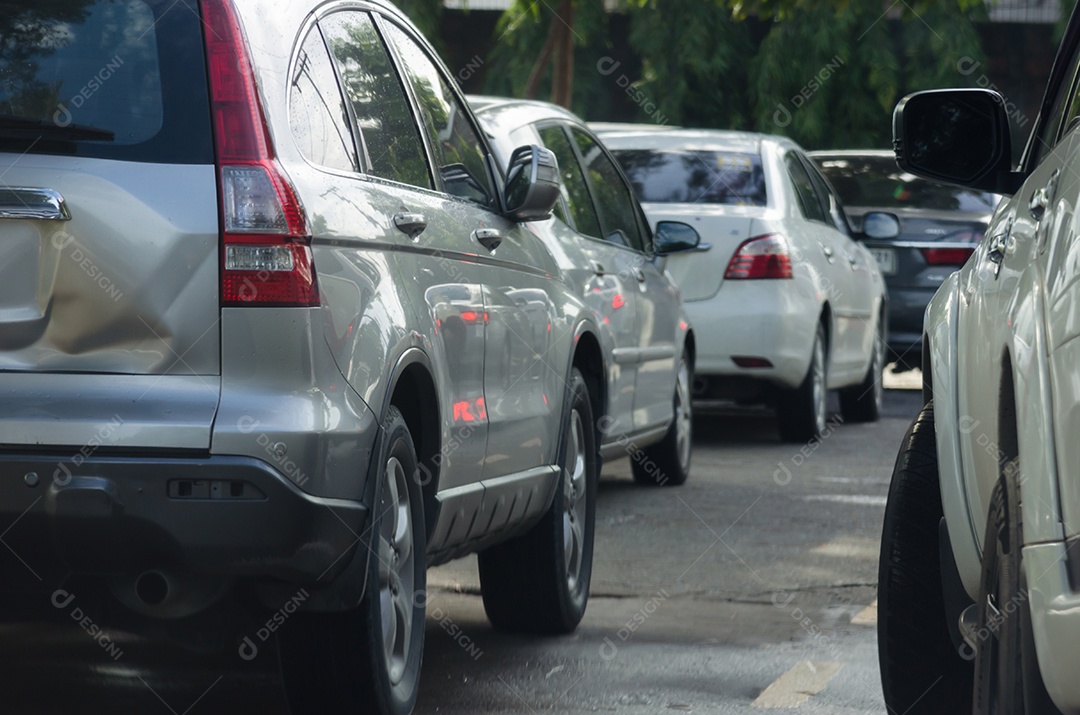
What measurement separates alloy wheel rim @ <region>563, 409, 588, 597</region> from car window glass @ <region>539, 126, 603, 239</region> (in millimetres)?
1273

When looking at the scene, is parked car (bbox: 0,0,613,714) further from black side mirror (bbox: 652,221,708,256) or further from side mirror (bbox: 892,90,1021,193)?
black side mirror (bbox: 652,221,708,256)

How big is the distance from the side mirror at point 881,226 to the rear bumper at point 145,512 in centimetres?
788

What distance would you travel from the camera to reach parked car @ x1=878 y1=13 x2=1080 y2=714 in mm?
2217

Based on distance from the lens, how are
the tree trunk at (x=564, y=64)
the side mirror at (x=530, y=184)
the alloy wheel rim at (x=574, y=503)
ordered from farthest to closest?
the tree trunk at (x=564, y=64) → the alloy wheel rim at (x=574, y=503) → the side mirror at (x=530, y=184)

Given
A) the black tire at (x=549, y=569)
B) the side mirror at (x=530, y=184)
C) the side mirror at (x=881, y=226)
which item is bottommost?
the side mirror at (x=881, y=226)

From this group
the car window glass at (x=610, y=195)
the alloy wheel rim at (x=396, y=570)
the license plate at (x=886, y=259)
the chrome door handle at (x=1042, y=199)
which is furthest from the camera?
the license plate at (x=886, y=259)

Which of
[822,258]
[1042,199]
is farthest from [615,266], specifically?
[1042,199]

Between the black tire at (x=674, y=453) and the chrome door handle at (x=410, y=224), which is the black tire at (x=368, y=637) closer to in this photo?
the chrome door handle at (x=410, y=224)

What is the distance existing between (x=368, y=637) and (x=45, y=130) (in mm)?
1227

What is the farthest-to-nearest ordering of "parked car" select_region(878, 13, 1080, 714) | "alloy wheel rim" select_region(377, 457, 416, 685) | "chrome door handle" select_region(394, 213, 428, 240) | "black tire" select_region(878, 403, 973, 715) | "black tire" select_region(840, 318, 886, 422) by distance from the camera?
"black tire" select_region(840, 318, 886, 422)
"chrome door handle" select_region(394, 213, 428, 240)
"alloy wheel rim" select_region(377, 457, 416, 685)
"black tire" select_region(878, 403, 973, 715)
"parked car" select_region(878, 13, 1080, 714)

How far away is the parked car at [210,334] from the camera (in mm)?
3389

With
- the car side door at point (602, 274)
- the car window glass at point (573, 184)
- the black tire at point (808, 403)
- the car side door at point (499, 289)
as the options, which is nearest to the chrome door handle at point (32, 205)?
the car side door at point (499, 289)

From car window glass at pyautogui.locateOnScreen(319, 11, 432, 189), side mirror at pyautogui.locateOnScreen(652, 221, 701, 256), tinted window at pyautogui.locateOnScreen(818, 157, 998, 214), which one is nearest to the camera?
car window glass at pyautogui.locateOnScreen(319, 11, 432, 189)

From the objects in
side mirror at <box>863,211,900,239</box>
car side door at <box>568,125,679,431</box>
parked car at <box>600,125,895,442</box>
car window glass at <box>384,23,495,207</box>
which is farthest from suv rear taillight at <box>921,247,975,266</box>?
car window glass at <box>384,23,495,207</box>
